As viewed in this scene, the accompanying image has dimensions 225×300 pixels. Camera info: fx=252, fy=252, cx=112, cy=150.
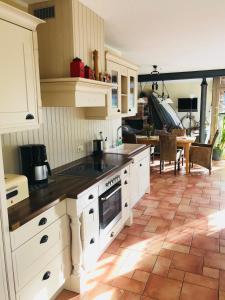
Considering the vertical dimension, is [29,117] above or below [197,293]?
above

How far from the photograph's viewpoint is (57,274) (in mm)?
1940

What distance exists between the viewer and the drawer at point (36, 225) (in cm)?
153

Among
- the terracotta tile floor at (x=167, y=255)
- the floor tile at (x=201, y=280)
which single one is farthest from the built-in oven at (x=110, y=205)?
the floor tile at (x=201, y=280)

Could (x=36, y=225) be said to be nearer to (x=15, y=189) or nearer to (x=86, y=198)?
(x=15, y=189)

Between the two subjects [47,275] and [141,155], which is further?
[141,155]

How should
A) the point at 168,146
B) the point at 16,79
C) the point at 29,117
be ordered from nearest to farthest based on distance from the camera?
the point at 16,79
the point at 29,117
the point at 168,146

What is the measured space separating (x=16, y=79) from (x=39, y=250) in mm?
1168

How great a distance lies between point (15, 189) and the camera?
1747mm

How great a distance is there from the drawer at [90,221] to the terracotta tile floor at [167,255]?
448mm

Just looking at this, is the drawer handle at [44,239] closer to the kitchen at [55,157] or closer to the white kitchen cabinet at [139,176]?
A: the kitchen at [55,157]

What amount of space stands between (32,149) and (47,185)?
0.34 meters

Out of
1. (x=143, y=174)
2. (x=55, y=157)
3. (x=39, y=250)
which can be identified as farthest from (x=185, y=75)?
(x=39, y=250)

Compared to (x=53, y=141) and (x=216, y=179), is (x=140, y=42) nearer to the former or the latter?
(x=53, y=141)

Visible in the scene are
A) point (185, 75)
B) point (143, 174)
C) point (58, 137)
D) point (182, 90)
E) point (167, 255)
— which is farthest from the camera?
point (182, 90)
